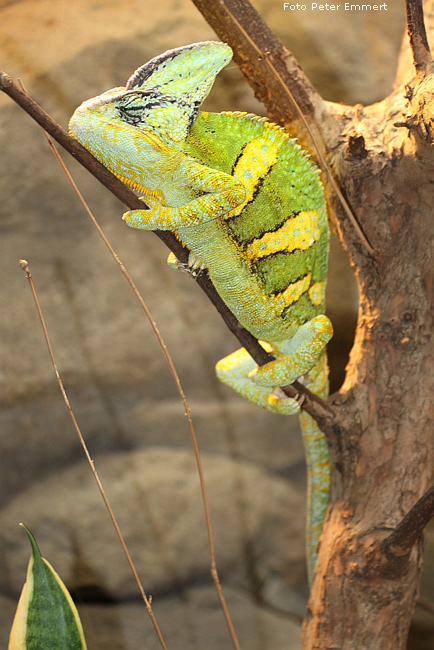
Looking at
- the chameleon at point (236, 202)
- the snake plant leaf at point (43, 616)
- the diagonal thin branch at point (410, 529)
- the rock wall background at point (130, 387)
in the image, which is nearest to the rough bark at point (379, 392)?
the diagonal thin branch at point (410, 529)

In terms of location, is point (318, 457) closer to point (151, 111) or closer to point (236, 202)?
point (236, 202)

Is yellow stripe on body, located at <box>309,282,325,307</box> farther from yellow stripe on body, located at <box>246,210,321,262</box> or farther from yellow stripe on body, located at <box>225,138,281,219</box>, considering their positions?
yellow stripe on body, located at <box>225,138,281,219</box>

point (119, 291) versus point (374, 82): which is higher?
point (374, 82)

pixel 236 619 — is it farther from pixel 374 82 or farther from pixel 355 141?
pixel 374 82

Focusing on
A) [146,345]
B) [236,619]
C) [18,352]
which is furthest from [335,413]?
[236,619]

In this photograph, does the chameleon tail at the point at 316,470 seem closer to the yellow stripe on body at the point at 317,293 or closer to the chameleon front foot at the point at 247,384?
the chameleon front foot at the point at 247,384

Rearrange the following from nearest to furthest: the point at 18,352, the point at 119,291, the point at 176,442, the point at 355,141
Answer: the point at 355,141, the point at 18,352, the point at 119,291, the point at 176,442
